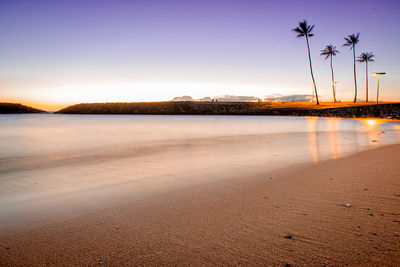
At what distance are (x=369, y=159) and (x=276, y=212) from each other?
5124mm

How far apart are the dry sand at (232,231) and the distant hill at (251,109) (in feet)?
128

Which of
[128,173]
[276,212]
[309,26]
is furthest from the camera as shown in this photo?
[309,26]

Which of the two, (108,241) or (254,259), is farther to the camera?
(108,241)

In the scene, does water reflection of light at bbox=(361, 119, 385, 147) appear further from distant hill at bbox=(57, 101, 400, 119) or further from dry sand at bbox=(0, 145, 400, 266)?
distant hill at bbox=(57, 101, 400, 119)

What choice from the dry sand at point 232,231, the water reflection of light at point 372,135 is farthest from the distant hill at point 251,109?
the dry sand at point 232,231

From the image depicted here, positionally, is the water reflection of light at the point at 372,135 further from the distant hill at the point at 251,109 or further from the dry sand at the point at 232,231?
the distant hill at the point at 251,109

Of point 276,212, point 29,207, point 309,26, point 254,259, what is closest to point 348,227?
point 276,212

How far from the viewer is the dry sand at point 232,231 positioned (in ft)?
7.36

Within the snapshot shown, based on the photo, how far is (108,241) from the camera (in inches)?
101

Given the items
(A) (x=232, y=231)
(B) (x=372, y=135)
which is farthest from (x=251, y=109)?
(A) (x=232, y=231)

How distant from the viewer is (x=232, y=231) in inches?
107

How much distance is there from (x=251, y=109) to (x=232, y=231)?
7517cm

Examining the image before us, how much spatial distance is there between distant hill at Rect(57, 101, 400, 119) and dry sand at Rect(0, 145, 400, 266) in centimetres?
3896

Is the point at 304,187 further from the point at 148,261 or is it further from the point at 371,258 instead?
the point at 148,261
